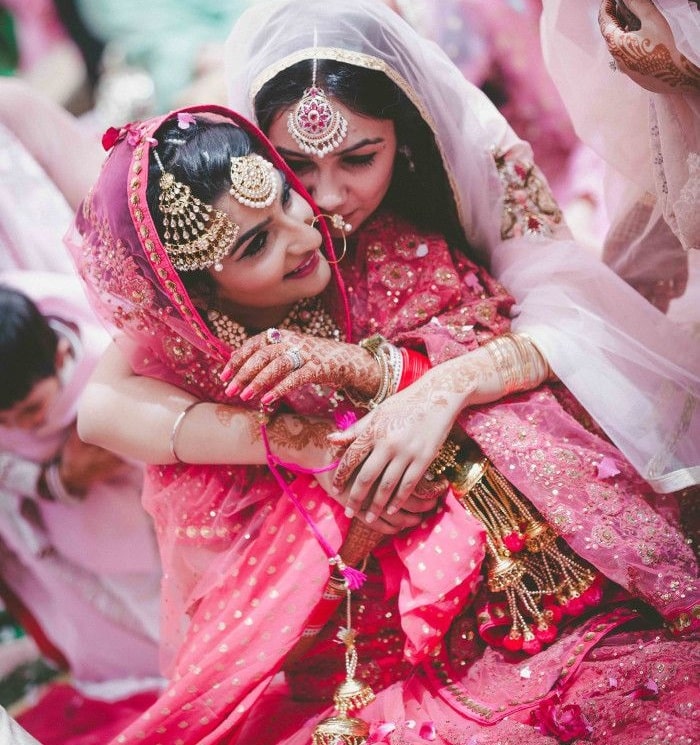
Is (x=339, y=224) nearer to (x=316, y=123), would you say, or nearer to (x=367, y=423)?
(x=316, y=123)

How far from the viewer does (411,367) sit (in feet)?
4.57

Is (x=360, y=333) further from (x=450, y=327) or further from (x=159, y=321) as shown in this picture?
(x=159, y=321)

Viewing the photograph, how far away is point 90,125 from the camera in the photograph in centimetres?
211

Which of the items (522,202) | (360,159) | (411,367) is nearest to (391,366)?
(411,367)

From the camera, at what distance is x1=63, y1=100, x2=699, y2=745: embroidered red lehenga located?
4.13 feet

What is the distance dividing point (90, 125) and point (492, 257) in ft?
3.79

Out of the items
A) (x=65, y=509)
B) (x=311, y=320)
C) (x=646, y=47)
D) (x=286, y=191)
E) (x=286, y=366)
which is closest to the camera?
(x=646, y=47)

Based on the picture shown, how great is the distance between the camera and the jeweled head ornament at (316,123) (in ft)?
4.48

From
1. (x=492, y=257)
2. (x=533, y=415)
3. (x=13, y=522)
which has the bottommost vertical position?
(x=13, y=522)

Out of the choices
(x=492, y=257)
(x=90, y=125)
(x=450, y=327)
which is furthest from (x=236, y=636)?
(x=90, y=125)

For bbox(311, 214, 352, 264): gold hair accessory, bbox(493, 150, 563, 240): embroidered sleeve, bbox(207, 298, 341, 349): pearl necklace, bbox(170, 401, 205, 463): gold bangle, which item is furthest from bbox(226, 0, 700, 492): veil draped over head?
bbox(170, 401, 205, 463): gold bangle

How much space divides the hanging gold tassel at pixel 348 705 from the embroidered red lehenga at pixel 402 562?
0.04 m

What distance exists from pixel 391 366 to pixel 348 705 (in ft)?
1.89

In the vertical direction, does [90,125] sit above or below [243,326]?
above
